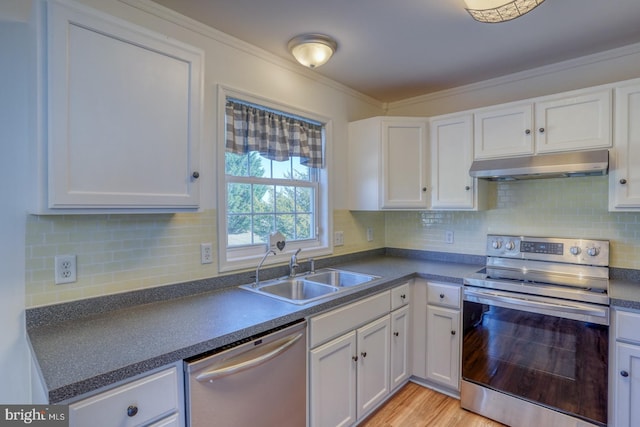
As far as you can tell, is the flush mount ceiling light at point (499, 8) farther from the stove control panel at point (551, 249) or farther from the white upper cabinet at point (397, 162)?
the stove control panel at point (551, 249)

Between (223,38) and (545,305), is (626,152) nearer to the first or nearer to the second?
(545,305)

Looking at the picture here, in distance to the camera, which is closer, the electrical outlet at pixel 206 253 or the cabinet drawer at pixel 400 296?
the electrical outlet at pixel 206 253

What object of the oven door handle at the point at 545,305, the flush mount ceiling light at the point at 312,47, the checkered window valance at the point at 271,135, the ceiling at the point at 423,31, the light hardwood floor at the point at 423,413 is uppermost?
the ceiling at the point at 423,31

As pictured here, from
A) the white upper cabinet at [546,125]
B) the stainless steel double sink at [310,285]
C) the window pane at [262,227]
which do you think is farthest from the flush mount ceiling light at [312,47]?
the stainless steel double sink at [310,285]

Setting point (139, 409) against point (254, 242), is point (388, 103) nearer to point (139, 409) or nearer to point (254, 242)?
point (254, 242)

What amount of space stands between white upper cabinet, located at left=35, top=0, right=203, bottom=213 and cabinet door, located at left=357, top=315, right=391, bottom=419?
50.0 inches

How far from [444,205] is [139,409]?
2277mm

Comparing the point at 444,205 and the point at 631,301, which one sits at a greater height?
the point at 444,205

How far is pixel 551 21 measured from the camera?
1.81 m

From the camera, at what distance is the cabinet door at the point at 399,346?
2.28 m

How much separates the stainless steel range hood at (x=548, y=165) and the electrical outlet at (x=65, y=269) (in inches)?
92.9

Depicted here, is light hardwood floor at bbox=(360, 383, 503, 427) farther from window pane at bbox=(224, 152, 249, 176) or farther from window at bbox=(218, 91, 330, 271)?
window pane at bbox=(224, 152, 249, 176)

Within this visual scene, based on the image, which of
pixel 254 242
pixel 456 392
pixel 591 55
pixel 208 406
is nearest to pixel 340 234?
pixel 254 242

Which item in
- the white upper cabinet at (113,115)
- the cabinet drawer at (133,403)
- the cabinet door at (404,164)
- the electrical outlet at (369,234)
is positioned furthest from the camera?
the electrical outlet at (369,234)
